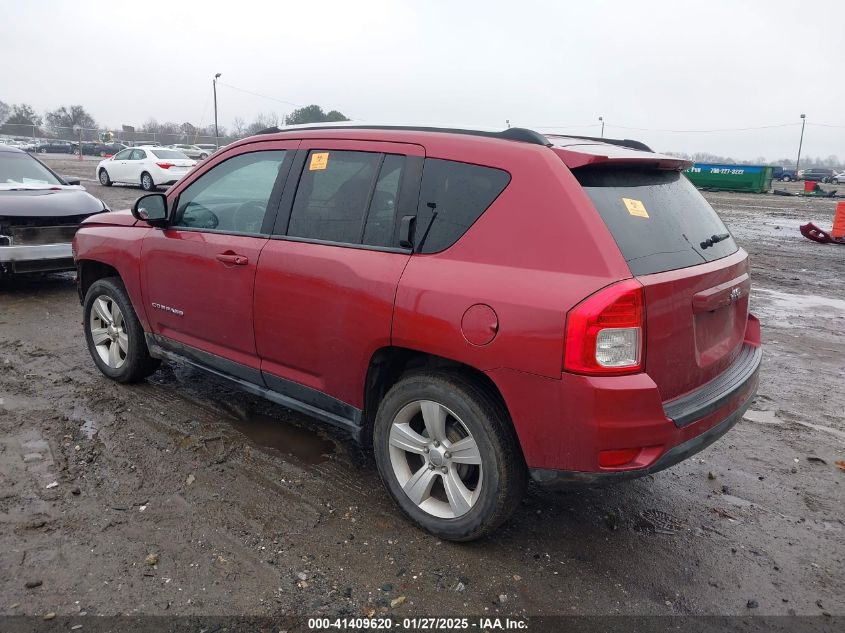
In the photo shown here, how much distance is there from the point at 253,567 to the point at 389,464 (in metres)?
0.78

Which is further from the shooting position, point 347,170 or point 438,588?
point 347,170

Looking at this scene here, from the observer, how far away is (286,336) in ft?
11.7

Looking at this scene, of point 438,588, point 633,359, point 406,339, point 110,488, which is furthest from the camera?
point 110,488

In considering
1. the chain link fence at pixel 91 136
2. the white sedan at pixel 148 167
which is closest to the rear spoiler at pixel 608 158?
the white sedan at pixel 148 167

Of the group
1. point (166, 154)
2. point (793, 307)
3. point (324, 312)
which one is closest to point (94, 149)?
point (166, 154)

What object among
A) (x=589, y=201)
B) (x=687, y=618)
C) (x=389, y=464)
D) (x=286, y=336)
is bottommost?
(x=687, y=618)

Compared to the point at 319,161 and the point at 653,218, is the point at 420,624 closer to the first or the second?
the point at 653,218

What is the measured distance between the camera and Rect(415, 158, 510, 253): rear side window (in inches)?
116

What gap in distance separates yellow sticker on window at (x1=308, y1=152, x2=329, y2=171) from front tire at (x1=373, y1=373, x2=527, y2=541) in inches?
51.0

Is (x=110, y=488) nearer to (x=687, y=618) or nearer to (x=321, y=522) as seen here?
(x=321, y=522)

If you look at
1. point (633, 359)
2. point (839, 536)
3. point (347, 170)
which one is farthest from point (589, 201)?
point (839, 536)

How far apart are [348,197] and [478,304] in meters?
1.07

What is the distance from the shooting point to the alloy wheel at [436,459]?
118 inches

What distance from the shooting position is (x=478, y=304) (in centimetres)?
276
